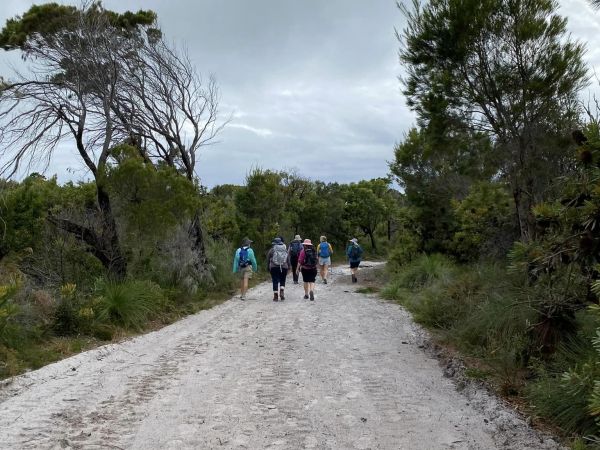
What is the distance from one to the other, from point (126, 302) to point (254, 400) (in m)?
4.85

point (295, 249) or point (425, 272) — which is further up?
point (295, 249)

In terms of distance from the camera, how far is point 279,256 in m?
13.4

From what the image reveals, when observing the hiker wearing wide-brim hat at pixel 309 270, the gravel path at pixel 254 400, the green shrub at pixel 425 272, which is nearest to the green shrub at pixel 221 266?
the hiker wearing wide-brim hat at pixel 309 270

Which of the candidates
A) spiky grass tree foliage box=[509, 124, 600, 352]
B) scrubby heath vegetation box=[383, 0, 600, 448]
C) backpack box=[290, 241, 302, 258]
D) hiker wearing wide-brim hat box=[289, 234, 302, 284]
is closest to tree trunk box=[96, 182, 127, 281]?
scrubby heath vegetation box=[383, 0, 600, 448]

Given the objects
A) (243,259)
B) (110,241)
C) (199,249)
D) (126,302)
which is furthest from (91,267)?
(243,259)

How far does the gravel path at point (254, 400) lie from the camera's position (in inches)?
168

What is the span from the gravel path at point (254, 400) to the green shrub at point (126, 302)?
83 cm

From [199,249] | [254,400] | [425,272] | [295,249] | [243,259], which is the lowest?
[254,400]

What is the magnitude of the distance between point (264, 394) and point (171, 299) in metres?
6.79

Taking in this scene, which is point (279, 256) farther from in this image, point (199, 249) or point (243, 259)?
point (199, 249)

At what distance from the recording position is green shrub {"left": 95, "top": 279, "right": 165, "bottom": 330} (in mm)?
8930

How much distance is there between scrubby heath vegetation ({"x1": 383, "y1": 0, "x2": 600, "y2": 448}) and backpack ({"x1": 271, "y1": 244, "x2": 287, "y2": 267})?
10.9 ft

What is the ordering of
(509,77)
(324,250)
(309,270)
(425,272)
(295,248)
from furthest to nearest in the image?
(324,250) → (295,248) → (425,272) → (309,270) → (509,77)

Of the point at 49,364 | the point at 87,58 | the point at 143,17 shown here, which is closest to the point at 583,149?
the point at 49,364
